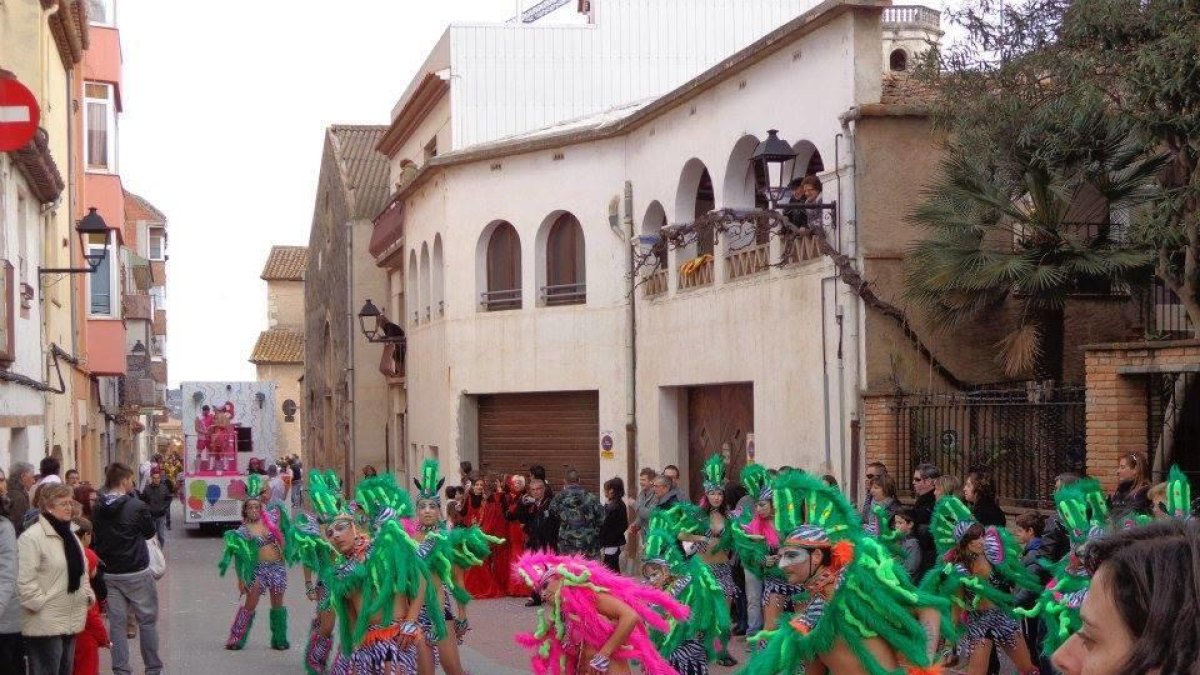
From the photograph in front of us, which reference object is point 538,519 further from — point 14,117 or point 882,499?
point 14,117

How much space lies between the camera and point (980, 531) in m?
11.7

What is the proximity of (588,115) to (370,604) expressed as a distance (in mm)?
24909

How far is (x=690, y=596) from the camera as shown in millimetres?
11914

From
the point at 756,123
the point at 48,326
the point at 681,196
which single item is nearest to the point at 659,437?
the point at 681,196

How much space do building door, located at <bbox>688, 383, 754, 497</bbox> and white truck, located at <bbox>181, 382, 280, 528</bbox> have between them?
14775mm

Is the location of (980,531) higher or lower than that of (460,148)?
lower

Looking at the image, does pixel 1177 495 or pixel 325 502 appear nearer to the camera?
pixel 1177 495

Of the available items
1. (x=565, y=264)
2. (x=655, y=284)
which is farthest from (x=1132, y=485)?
(x=565, y=264)

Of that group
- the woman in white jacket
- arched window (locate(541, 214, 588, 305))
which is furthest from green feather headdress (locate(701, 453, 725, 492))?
arched window (locate(541, 214, 588, 305))

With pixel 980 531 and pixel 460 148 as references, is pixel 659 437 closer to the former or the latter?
pixel 460 148

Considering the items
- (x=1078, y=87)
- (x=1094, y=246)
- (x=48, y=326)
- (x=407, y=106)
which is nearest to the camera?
(x=1078, y=87)

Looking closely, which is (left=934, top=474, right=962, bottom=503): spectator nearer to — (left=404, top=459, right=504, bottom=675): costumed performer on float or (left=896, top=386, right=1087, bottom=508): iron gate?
(left=896, top=386, right=1087, bottom=508): iron gate

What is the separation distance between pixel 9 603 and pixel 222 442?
2945cm

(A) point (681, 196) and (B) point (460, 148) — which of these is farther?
(B) point (460, 148)
